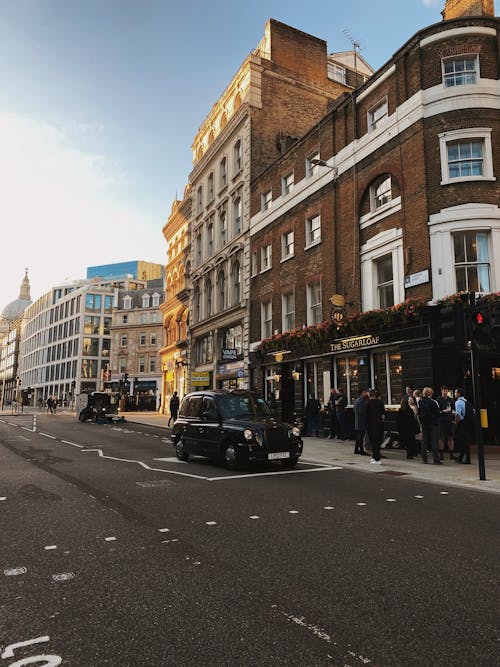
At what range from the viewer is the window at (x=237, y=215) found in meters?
30.5

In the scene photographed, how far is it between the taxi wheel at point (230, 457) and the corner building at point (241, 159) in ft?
52.8

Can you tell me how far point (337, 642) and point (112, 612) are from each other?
5.20 ft

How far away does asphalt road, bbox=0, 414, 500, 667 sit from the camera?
2967 millimetres

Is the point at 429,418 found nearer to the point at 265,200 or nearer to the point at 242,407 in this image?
the point at 242,407

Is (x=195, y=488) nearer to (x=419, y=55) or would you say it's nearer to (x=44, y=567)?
(x=44, y=567)

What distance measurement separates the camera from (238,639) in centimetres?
305

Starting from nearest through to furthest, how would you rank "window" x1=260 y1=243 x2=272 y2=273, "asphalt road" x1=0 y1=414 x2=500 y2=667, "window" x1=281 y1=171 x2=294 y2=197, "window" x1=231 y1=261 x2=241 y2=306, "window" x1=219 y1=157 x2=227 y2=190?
"asphalt road" x1=0 y1=414 x2=500 y2=667, "window" x1=281 y1=171 x2=294 y2=197, "window" x1=260 y1=243 x2=272 y2=273, "window" x1=231 y1=261 x2=241 y2=306, "window" x1=219 y1=157 x2=227 y2=190

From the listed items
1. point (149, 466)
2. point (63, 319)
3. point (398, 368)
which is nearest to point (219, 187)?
point (398, 368)

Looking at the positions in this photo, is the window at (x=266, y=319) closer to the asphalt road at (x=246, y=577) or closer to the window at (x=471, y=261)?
the window at (x=471, y=261)

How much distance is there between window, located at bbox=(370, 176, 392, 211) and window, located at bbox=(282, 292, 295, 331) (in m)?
6.48

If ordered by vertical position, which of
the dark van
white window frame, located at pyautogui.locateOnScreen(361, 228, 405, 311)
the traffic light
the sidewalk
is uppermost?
white window frame, located at pyautogui.locateOnScreen(361, 228, 405, 311)

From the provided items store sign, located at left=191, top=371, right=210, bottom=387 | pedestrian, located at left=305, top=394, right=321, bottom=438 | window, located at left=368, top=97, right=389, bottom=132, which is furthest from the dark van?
store sign, located at left=191, top=371, right=210, bottom=387

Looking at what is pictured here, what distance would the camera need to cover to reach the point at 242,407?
11469 millimetres

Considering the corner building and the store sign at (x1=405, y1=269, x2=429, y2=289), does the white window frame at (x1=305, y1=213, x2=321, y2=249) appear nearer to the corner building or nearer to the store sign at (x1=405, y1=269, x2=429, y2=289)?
the corner building
